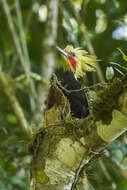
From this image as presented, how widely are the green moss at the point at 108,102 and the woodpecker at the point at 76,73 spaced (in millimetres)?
838

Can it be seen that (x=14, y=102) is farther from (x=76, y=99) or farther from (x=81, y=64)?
(x=76, y=99)

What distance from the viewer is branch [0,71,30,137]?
3325mm

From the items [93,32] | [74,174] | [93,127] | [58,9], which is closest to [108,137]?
[93,127]

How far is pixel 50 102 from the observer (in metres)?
2.03

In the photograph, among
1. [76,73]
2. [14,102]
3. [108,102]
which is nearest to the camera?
[108,102]

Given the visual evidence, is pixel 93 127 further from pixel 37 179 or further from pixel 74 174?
pixel 37 179

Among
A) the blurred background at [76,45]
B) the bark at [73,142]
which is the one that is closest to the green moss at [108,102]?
the bark at [73,142]

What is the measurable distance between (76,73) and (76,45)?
1.28m

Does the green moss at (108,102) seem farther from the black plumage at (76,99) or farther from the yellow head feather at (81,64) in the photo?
the yellow head feather at (81,64)

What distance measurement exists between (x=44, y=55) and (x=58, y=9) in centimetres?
78

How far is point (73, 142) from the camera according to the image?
158 centimetres

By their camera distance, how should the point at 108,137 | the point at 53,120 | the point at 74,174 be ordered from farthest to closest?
the point at 53,120 < the point at 74,174 < the point at 108,137

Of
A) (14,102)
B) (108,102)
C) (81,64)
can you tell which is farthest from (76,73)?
(108,102)

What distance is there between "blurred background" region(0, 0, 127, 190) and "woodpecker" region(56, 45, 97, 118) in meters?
0.13
